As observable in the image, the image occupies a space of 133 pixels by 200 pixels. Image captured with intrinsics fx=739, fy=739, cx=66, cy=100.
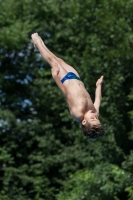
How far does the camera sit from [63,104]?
17188 mm

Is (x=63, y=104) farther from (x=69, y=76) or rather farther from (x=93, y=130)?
(x=93, y=130)

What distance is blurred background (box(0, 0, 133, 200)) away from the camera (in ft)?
48.9

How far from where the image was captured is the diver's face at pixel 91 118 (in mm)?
8125

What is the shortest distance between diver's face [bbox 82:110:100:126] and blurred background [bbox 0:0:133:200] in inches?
217

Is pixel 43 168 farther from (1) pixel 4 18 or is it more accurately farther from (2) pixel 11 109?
(1) pixel 4 18

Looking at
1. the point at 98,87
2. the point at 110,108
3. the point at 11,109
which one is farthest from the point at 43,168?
the point at 98,87

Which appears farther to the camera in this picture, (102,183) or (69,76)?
(102,183)

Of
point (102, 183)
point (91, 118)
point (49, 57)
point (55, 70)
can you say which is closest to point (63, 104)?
point (102, 183)

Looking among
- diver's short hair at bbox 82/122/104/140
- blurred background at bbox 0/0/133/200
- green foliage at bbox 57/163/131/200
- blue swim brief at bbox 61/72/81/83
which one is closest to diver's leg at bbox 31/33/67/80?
blue swim brief at bbox 61/72/81/83

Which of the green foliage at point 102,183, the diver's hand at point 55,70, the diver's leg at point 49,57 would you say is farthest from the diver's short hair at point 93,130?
the green foliage at point 102,183

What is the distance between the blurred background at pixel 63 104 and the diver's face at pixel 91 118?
5.51 m

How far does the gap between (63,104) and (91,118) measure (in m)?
9.02

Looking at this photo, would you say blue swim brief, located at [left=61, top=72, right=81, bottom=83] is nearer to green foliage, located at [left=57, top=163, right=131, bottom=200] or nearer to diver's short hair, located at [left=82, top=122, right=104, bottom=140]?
diver's short hair, located at [left=82, top=122, right=104, bottom=140]

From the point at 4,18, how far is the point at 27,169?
3.82m
